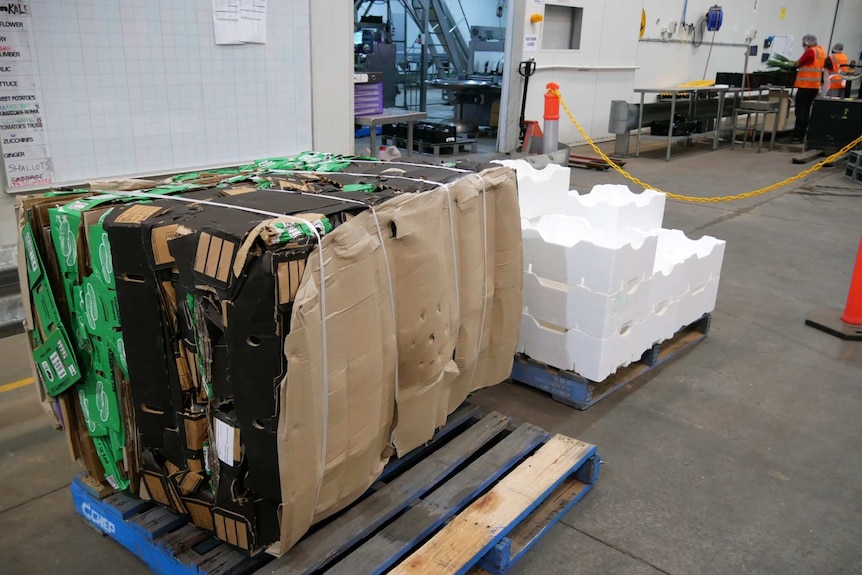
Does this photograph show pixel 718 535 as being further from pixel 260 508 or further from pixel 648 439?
pixel 260 508

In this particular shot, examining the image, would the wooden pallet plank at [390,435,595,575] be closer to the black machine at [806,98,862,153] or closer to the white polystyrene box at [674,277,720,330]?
the white polystyrene box at [674,277,720,330]

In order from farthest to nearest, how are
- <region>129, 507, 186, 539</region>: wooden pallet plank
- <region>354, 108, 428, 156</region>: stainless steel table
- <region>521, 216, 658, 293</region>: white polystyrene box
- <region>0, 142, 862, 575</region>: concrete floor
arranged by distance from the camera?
<region>354, 108, 428, 156</region>: stainless steel table < <region>521, 216, 658, 293</region>: white polystyrene box < <region>0, 142, 862, 575</region>: concrete floor < <region>129, 507, 186, 539</region>: wooden pallet plank

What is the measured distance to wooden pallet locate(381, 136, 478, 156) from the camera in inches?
341

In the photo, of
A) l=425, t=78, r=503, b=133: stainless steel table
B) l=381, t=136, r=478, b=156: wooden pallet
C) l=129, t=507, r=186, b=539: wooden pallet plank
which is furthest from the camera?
l=425, t=78, r=503, b=133: stainless steel table

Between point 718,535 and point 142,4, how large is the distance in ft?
14.0

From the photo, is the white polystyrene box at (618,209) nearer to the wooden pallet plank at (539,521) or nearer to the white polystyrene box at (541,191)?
the white polystyrene box at (541,191)

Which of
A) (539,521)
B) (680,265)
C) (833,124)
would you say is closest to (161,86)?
(680,265)

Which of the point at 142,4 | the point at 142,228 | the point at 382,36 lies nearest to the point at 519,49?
the point at 382,36

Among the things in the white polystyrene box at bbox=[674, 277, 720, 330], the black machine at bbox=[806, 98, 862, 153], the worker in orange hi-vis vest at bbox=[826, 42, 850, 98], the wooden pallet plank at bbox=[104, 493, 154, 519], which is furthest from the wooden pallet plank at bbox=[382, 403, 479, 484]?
the worker in orange hi-vis vest at bbox=[826, 42, 850, 98]

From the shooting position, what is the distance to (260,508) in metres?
1.85

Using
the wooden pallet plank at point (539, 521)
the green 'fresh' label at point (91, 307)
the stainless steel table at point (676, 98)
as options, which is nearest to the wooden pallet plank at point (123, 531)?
the green 'fresh' label at point (91, 307)

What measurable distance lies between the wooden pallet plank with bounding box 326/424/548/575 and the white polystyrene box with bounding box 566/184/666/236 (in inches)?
67.6

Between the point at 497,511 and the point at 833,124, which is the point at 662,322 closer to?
the point at 497,511

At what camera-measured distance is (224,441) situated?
70.6 inches
